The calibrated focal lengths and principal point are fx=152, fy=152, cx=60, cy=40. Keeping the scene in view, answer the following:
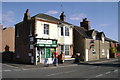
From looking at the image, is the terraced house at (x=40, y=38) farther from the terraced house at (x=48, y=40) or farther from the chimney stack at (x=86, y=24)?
the chimney stack at (x=86, y=24)

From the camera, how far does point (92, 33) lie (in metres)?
31.3

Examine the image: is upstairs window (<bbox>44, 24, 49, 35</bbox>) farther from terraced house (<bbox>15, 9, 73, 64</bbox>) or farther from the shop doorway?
the shop doorway

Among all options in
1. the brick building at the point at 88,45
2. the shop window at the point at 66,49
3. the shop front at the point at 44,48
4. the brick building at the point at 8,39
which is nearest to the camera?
the shop front at the point at 44,48

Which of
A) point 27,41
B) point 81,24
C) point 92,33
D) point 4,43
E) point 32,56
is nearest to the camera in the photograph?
point 32,56

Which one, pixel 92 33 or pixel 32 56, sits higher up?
pixel 92 33

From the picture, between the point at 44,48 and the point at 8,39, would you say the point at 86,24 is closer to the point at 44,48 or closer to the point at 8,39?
the point at 44,48

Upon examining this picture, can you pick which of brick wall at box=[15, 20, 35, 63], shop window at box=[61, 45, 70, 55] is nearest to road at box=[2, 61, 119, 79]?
brick wall at box=[15, 20, 35, 63]

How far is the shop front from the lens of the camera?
21.4 m

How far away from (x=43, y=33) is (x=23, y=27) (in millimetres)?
4223

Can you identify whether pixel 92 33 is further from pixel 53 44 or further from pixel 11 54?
pixel 11 54

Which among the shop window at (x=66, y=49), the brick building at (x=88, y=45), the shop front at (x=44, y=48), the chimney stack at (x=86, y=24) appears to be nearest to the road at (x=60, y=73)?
the shop front at (x=44, y=48)

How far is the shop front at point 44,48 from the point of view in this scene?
21.4 metres

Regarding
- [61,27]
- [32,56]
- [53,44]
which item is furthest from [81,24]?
[32,56]

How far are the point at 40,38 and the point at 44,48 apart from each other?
72.6 inches
